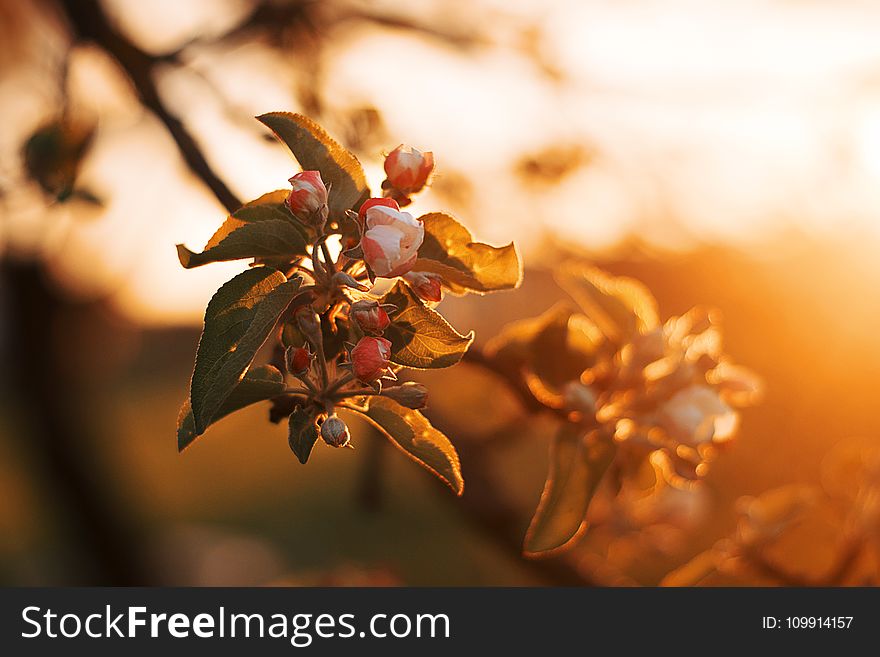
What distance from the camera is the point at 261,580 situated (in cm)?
910

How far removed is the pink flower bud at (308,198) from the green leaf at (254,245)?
2 cm

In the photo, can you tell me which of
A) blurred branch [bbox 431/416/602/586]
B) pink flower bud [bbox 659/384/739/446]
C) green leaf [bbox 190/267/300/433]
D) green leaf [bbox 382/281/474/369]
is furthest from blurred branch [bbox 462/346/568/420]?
green leaf [bbox 190/267/300/433]

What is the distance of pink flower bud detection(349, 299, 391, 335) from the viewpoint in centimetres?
82

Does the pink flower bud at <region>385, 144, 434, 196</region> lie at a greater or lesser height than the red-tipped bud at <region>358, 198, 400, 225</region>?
greater

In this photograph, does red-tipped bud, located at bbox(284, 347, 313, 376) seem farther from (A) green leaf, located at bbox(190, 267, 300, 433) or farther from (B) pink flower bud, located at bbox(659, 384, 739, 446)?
(B) pink flower bud, located at bbox(659, 384, 739, 446)

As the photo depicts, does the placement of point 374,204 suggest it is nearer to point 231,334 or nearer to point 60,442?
point 231,334

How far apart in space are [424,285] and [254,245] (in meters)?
0.18

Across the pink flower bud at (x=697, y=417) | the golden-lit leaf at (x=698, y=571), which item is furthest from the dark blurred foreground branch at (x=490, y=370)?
the golden-lit leaf at (x=698, y=571)

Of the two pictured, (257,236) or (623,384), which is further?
(623,384)

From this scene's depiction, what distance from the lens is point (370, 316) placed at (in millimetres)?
818

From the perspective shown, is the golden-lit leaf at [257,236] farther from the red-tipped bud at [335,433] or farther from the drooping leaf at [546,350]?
the drooping leaf at [546,350]

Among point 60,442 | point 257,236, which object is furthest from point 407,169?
point 60,442

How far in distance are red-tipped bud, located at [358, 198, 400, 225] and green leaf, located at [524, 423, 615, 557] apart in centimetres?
52

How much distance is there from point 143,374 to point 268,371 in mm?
19585
